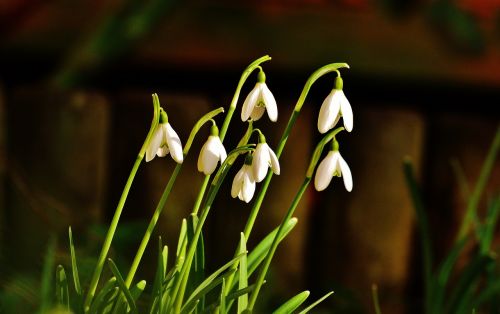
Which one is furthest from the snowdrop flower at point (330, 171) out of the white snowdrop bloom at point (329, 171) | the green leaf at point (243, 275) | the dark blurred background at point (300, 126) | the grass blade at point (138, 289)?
the dark blurred background at point (300, 126)

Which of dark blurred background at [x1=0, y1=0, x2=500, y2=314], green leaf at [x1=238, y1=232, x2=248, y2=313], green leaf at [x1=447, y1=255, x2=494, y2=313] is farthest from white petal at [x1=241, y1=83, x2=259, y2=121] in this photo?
dark blurred background at [x1=0, y1=0, x2=500, y2=314]

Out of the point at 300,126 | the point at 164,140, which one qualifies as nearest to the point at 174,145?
the point at 164,140

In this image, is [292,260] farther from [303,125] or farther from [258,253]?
[258,253]

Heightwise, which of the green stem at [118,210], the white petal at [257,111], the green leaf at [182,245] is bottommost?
the green leaf at [182,245]

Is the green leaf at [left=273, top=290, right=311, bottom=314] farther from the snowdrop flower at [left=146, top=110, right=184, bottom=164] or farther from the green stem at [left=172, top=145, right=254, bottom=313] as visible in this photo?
the snowdrop flower at [left=146, top=110, right=184, bottom=164]

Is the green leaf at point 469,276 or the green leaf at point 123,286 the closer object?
the green leaf at point 123,286

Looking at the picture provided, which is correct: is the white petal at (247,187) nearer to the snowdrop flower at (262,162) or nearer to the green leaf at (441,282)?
the snowdrop flower at (262,162)
